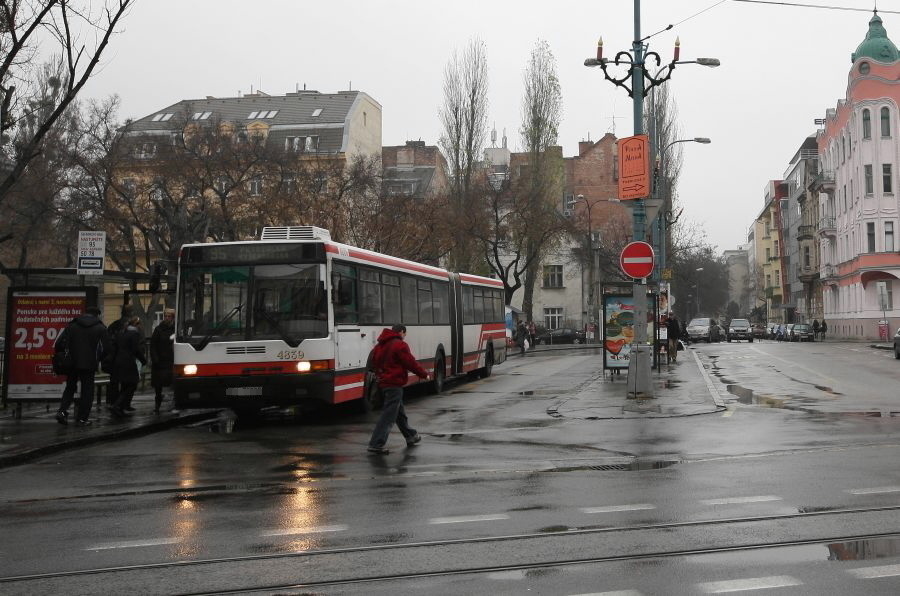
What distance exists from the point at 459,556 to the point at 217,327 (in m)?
10.5

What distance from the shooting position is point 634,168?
21469mm

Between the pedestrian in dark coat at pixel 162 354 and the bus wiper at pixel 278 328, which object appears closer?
the bus wiper at pixel 278 328

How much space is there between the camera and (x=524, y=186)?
193ft

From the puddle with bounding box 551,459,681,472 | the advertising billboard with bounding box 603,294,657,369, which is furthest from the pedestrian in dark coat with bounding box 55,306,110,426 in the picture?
the advertising billboard with bounding box 603,294,657,369

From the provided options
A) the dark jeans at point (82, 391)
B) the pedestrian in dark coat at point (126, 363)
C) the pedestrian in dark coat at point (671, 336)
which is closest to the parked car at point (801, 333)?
the pedestrian in dark coat at point (671, 336)

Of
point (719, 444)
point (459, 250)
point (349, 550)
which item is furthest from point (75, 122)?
point (349, 550)

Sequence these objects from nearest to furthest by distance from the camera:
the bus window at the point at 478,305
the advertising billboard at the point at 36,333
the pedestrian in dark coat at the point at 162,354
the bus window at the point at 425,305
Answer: the advertising billboard at the point at 36,333 < the pedestrian in dark coat at the point at 162,354 < the bus window at the point at 425,305 < the bus window at the point at 478,305

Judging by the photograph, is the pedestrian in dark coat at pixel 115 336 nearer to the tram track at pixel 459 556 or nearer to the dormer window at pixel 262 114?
the tram track at pixel 459 556

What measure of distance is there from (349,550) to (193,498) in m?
3.19

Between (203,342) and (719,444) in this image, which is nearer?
(719,444)

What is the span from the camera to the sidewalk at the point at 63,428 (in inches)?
557

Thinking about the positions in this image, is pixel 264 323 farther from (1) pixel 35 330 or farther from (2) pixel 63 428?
(1) pixel 35 330

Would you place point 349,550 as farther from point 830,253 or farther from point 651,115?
point 830,253

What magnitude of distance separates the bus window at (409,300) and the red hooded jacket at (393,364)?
8044 mm
